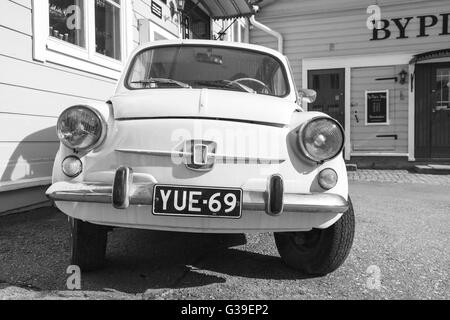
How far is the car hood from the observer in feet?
7.59

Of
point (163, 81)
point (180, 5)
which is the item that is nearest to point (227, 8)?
point (180, 5)

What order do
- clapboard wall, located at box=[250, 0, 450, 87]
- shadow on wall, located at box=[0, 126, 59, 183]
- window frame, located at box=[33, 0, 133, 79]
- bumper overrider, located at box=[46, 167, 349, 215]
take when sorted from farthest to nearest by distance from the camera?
1. clapboard wall, located at box=[250, 0, 450, 87]
2. window frame, located at box=[33, 0, 133, 79]
3. shadow on wall, located at box=[0, 126, 59, 183]
4. bumper overrider, located at box=[46, 167, 349, 215]

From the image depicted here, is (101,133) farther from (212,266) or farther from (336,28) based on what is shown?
(336,28)

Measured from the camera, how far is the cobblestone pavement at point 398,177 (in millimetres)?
7789

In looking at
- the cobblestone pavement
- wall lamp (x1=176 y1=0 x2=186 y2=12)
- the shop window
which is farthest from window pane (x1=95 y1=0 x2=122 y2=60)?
the shop window

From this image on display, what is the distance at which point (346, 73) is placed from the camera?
10258 mm

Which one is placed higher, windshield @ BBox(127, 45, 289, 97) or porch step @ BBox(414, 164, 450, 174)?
windshield @ BBox(127, 45, 289, 97)

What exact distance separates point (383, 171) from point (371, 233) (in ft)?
19.2

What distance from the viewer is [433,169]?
28.7 ft

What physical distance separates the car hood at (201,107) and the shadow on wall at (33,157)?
2.09m

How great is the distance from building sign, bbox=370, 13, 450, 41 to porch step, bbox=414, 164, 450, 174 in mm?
3071

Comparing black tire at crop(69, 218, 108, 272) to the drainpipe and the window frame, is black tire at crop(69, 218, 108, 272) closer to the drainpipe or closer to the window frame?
the window frame

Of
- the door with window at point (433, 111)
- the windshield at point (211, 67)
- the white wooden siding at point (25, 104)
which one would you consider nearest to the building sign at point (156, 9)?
the white wooden siding at point (25, 104)
